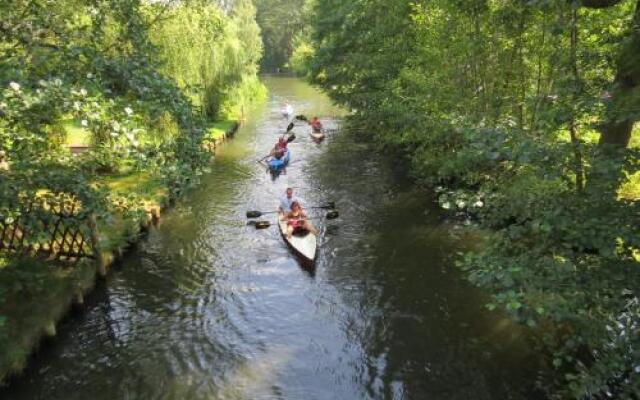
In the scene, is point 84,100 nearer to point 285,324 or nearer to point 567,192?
point 567,192

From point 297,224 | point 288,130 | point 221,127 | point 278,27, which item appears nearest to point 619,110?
point 297,224

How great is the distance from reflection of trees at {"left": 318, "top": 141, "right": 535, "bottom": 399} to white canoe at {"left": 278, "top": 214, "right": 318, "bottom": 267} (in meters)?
0.78

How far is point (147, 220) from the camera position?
17047 millimetres

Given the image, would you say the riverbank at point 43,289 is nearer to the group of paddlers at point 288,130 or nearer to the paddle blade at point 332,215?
the paddle blade at point 332,215

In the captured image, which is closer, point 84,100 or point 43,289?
point 84,100

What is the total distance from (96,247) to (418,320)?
8359mm

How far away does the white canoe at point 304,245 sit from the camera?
14523 mm

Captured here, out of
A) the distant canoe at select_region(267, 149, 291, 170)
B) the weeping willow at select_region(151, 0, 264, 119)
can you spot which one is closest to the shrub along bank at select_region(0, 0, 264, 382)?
the weeping willow at select_region(151, 0, 264, 119)

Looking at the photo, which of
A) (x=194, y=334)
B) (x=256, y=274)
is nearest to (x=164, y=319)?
(x=194, y=334)

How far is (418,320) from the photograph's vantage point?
11.7 metres

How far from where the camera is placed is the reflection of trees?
31.3 feet

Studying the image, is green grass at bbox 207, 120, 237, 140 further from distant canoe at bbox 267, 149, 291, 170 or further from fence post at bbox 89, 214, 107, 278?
fence post at bbox 89, 214, 107, 278

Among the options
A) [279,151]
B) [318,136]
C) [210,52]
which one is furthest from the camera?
[318,136]

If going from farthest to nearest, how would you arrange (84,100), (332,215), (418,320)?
(332,215) → (418,320) → (84,100)
